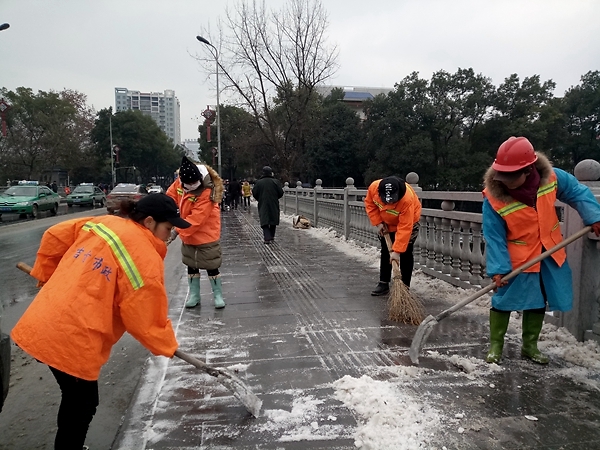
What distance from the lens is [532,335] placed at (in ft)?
11.7

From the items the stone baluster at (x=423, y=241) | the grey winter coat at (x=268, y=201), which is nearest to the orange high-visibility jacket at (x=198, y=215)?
the stone baluster at (x=423, y=241)

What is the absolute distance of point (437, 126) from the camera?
2952 cm

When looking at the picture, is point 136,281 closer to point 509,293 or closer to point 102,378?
point 102,378

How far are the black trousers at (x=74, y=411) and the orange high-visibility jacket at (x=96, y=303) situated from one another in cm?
14

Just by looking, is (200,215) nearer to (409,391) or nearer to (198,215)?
(198,215)

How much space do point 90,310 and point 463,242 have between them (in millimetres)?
4650

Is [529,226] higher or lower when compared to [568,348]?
higher

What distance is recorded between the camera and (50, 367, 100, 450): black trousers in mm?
2264

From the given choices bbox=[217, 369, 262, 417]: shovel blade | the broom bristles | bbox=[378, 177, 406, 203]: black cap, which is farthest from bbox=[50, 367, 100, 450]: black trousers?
bbox=[378, 177, 406, 203]: black cap

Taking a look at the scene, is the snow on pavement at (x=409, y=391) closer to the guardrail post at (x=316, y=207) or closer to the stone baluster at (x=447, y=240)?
the stone baluster at (x=447, y=240)

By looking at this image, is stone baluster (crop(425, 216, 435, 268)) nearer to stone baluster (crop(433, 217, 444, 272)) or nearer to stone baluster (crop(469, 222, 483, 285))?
stone baluster (crop(433, 217, 444, 272))

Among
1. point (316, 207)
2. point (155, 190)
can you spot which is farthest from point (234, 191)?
point (155, 190)

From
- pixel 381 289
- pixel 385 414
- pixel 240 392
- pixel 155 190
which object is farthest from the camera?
pixel 155 190

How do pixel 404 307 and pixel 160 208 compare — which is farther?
pixel 404 307
